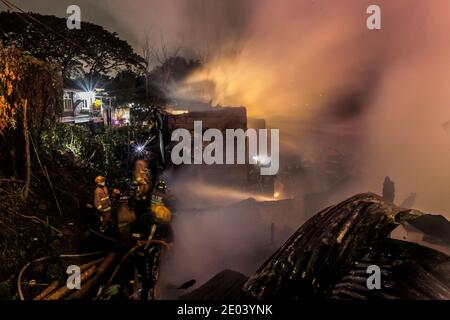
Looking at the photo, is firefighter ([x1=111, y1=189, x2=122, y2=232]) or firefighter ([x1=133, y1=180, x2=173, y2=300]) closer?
firefighter ([x1=133, y1=180, x2=173, y2=300])

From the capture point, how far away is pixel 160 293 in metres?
7.87

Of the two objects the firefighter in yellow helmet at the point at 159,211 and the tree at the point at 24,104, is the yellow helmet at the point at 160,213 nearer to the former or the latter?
the firefighter in yellow helmet at the point at 159,211

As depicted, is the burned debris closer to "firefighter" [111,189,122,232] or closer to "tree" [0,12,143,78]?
"firefighter" [111,189,122,232]

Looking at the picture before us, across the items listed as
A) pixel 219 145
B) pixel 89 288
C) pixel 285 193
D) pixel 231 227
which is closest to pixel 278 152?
pixel 285 193

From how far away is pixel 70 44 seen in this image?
22906 millimetres


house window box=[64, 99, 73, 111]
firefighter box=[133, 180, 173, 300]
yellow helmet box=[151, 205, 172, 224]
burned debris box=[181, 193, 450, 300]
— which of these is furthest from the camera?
house window box=[64, 99, 73, 111]

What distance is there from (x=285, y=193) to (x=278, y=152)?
6.31m

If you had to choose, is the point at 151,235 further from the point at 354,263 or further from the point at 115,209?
the point at 354,263

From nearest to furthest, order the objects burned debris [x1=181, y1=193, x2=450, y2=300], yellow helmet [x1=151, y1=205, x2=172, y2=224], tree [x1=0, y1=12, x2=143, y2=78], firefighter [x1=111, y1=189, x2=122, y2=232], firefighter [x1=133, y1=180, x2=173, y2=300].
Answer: burned debris [x1=181, y1=193, x2=450, y2=300] < firefighter [x1=133, y1=180, x2=173, y2=300] < yellow helmet [x1=151, y1=205, x2=172, y2=224] < firefighter [x1=111, y1=189, x2=122, y2=232] < tree [x1=0, y1=12, x2=143, y2=78]

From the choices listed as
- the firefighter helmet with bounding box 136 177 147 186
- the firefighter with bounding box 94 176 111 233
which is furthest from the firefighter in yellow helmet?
the firefighter with bounding box 94 176 111 233

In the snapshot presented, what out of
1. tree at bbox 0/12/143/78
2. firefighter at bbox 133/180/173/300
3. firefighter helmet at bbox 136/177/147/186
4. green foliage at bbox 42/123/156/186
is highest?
tree at bbox 0/12/143/78

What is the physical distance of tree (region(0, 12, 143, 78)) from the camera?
67.7 ft

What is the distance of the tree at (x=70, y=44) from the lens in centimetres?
2062
